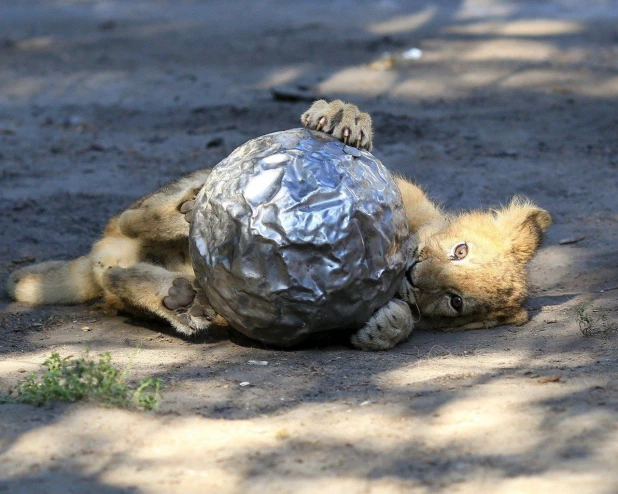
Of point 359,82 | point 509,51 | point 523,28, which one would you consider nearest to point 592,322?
point 359,82

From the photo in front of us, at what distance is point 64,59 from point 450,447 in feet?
33.5

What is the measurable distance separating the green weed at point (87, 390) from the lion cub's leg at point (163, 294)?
1128 mm

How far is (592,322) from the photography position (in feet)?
17.6

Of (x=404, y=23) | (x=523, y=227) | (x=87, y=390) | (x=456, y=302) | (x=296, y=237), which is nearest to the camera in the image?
(x=87, y=390)

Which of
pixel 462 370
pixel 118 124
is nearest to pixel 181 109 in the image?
pixel 118 124

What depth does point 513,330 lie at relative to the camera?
220 inches

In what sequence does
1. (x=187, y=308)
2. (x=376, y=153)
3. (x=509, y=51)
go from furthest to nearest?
1. (x=509, y=51)
2. (x=376, y=153)
3. (x=187, y=308)

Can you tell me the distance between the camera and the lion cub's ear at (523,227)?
586cm

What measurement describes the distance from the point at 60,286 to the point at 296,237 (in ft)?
7.56

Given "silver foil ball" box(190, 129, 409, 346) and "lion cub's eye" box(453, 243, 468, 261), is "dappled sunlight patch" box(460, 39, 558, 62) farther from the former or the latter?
"silver foil ball" box(190, 129, 409, 346)

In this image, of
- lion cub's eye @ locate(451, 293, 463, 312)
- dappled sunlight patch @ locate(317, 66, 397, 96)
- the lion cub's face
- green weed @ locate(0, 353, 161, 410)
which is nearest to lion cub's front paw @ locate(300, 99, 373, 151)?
the lion cub's face

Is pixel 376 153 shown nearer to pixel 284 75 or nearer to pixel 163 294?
pixel 284 75

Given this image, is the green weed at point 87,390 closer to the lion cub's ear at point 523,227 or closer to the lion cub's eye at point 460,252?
the lion cub's eye at point 460,252

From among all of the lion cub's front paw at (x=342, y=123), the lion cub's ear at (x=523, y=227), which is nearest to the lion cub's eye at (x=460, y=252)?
the lion cub's ear at (x=523, y=227)
